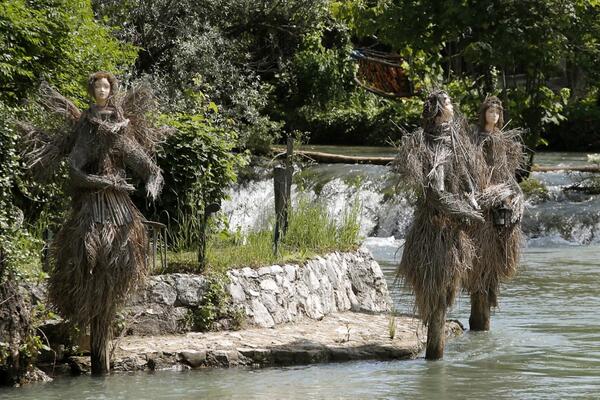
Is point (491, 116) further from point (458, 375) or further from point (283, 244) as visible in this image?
point (458, 375)

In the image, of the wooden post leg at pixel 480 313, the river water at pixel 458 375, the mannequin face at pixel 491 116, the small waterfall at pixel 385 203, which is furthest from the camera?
the small waterfall at pixel 385 203

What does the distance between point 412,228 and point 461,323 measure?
249cm

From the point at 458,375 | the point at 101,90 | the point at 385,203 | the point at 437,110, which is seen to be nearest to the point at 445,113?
the point at 437,110

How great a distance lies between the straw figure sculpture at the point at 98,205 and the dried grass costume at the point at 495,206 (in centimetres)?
326

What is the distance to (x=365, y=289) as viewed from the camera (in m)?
12.8

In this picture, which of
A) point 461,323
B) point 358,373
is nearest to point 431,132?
point 358,373

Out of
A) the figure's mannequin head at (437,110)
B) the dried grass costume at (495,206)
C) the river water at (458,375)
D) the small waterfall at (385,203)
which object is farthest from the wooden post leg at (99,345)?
the small waterfall at (385,203)

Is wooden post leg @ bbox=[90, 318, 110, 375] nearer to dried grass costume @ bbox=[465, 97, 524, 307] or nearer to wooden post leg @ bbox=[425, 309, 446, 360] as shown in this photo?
wooden post leg @ bbox=[425, 309, 446, 360]

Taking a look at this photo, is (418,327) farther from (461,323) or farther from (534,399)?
(534,399)

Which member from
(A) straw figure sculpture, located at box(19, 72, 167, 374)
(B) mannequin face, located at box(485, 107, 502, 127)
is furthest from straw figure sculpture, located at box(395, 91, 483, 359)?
(A) straw figure sculpture, located at box(19, 72, 167, 374)

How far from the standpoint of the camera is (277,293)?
11203 millimetres

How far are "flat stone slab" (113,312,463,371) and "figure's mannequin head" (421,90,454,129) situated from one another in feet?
6.37

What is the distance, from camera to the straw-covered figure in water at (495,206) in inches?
435

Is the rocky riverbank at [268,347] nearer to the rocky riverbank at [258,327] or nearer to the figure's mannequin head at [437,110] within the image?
the rocky riverbank at [258,327]
